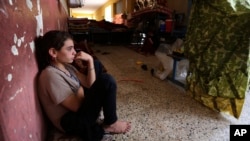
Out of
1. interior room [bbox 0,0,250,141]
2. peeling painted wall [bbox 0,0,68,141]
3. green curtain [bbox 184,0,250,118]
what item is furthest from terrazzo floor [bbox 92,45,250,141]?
peeling painted wall [bbox 0,0,68,141]

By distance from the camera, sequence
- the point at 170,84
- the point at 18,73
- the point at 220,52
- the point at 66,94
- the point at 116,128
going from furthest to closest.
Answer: the point at 170,84 → the point at 220,52 → the point at 116,128 → the point at 66,94 → the point at 18,73

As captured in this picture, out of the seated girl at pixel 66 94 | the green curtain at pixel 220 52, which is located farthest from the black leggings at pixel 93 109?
the green curtain at pixel 220 52

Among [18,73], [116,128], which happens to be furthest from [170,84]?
[18,73]

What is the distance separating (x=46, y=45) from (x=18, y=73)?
0.32 meters

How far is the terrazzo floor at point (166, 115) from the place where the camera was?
1.08 metres

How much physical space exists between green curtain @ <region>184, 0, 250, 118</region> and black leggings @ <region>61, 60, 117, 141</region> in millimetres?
788

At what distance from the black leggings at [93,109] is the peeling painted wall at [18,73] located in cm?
17

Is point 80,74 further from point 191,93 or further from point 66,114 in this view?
point 191,93

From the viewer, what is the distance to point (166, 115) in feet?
4.25

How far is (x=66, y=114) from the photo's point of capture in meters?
0.96

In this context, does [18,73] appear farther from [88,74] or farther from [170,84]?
[170,84]

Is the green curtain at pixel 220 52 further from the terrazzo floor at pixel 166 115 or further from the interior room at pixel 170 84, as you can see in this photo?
the terrazzo floor at pixel 166 115

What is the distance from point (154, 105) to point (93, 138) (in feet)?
2.03

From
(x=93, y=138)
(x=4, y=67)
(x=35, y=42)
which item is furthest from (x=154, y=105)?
(x=4, y=67)
